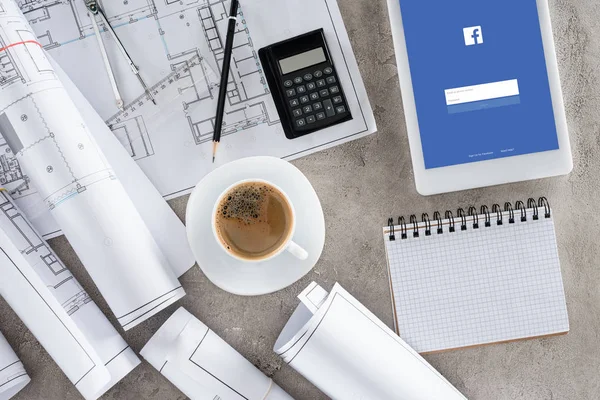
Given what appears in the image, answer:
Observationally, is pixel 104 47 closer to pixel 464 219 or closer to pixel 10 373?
pixel 10 373

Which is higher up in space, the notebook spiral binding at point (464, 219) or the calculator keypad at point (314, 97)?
the calculator keypad at point (314, 97)

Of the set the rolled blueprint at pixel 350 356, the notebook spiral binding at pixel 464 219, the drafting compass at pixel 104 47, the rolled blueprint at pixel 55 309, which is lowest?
the rolled blueprint at pixel 350 356

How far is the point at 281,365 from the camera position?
2.58ft

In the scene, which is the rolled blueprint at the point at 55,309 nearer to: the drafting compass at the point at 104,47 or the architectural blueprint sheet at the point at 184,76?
the architectural blueprint sheet at the point at 184,76

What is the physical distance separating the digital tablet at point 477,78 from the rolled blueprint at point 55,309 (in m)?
0.54

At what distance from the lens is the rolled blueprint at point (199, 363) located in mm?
732

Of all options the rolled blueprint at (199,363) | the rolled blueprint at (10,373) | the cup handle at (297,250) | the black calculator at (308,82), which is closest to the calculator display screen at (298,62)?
the black calculator at (308,82)

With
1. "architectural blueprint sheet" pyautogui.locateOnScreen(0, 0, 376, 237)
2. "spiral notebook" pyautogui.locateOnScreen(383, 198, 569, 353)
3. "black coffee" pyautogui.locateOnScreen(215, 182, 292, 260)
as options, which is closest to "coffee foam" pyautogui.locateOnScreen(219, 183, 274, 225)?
"black coffee" pyautogui.locateOnScreen(215, 182, 292, 260)

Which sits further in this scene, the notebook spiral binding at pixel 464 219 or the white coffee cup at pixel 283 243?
the notebook spiral binding at pixel 464 219

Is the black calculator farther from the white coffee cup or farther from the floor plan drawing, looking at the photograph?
the floor plan drawing

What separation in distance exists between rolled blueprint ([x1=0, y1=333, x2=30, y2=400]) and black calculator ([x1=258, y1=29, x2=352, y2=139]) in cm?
54

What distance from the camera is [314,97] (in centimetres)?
75

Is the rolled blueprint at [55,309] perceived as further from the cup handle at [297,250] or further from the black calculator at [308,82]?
the black calculator at [308,82]

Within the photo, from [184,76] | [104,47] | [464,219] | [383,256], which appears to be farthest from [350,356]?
[104,47]
